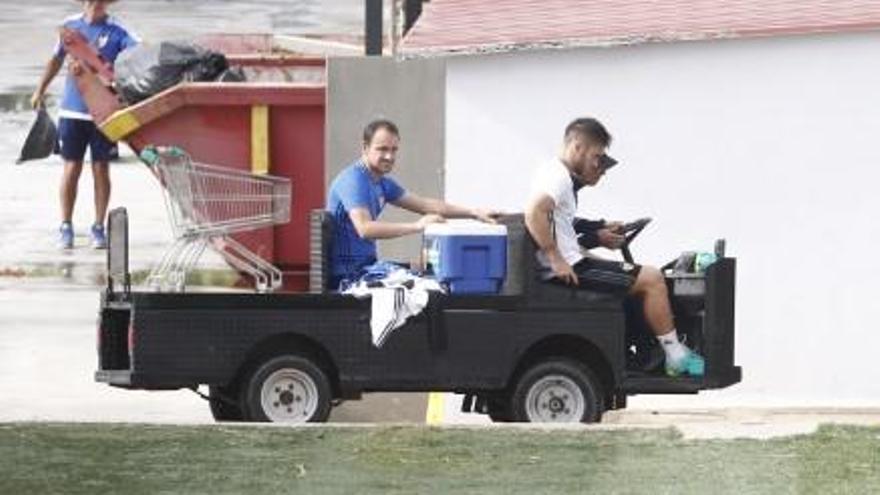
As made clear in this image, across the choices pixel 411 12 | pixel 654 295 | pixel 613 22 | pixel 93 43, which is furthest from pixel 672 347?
pixel 93 43

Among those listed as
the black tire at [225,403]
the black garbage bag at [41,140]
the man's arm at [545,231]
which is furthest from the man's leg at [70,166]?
the man's arm at [545,231]

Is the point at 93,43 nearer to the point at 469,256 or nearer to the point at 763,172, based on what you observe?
the point at 763,172

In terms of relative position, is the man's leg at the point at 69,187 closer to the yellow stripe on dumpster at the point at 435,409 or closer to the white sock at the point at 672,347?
the yellow stripe on dumpster at the point at 435,409

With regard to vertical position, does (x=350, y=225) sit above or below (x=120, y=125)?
below

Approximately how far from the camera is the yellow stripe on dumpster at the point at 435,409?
1225 cm

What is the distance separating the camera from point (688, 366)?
11.2m

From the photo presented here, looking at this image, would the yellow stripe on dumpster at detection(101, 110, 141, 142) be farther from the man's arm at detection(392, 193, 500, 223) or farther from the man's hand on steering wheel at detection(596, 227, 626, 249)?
the man's hand on steering wheel at detection(596, 227, 626, 249)

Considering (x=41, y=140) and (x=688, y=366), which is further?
(x=41, y=140)

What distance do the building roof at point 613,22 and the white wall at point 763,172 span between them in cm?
9

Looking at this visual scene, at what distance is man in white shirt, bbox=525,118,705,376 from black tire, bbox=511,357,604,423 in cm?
35

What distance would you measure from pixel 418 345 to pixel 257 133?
456 cm

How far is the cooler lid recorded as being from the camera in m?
11.1

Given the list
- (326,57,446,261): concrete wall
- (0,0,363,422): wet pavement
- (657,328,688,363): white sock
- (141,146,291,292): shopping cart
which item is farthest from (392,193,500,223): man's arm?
(326,57,446,261): concrete wall

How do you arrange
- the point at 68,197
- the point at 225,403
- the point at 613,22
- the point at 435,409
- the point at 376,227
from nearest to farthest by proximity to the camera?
1. the point at 376,227
2. the point at 225,403
3. the point at 435,409
4. the point at 613,22
5. the point at 68,197
